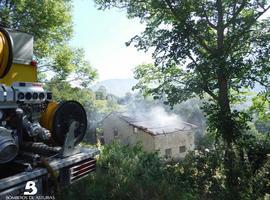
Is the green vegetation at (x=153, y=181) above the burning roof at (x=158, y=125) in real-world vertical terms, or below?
above

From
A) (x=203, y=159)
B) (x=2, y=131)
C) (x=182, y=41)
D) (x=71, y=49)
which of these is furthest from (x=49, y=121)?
(x=71, y=49)

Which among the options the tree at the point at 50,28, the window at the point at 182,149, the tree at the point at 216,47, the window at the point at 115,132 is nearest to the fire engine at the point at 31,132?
the tree at the point at 216,47

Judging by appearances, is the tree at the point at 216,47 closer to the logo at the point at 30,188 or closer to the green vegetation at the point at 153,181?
the green vegetation at the point at 153,181

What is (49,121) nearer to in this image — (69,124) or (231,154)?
(69,124)

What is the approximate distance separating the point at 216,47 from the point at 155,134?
20.0 m

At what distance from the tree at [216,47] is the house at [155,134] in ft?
61.8

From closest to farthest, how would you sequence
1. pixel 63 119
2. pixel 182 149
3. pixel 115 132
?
1. pixel 63 119
2. pixel 182 149
3. pixel 115 132

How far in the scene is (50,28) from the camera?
17406mm

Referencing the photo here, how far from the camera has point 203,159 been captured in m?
A: 10.7

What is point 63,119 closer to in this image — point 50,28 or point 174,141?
point 50,28

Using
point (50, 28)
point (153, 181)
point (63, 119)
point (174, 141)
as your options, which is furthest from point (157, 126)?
point (63, 119)

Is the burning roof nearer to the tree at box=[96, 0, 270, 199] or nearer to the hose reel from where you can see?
the tree at box=[96, 0, 270, 199]

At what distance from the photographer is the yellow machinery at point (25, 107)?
13.5 feet

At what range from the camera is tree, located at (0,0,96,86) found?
1642cm
